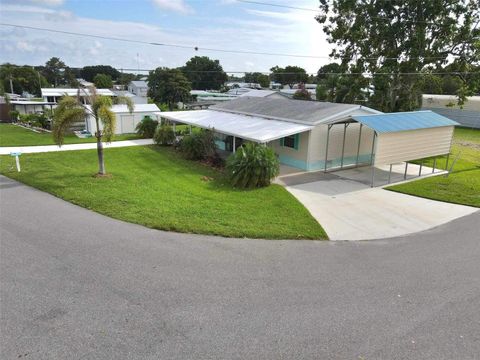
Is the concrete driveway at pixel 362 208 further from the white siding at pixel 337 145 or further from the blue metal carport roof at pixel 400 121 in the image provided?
the blue metal carport roof at pixel 400 121

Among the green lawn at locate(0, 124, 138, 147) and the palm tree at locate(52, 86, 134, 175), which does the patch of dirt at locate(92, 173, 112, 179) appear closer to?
the palm tree at locate(52, 86, 134, 175)

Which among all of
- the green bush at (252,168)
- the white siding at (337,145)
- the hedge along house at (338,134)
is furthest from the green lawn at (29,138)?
the white siding at (337,145)

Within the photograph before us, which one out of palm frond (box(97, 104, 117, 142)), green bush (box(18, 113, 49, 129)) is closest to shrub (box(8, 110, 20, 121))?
green bush (box(18, 113, 49, 129))

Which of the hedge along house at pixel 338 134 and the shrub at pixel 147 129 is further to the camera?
the shrub at pixel 147 129

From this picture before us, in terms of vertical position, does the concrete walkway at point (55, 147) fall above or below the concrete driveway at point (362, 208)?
above

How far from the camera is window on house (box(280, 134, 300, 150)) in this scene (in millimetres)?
18127

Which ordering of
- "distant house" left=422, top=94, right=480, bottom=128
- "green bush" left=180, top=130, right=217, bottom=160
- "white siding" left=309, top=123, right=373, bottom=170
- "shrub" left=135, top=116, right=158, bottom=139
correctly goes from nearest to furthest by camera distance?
"white siding" left=309, top=123, right=373, bottom=170 < "green bush" left=180, top=130, right=217, bottom=160 < "shrub" left=135, top=116, right=158, bottom=139 < "distant house" left=422, top=94, right=480, bottom=128

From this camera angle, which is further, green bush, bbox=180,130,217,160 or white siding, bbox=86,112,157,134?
white siding, bbox=86,112,157,134

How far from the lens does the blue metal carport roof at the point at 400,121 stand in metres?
15.9

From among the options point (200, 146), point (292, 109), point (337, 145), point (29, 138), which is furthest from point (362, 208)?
point (29, 138)

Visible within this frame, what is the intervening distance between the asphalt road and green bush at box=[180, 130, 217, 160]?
390 inches

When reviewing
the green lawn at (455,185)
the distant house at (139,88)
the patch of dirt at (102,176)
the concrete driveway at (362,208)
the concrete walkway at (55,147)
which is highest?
the distant house at (139,88)

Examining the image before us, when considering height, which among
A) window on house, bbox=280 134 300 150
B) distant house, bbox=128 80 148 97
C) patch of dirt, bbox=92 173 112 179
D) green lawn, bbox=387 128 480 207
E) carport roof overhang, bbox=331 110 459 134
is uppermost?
distant house, bbox=128 80 148 97

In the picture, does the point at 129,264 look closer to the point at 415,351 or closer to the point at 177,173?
the point at 415,351
